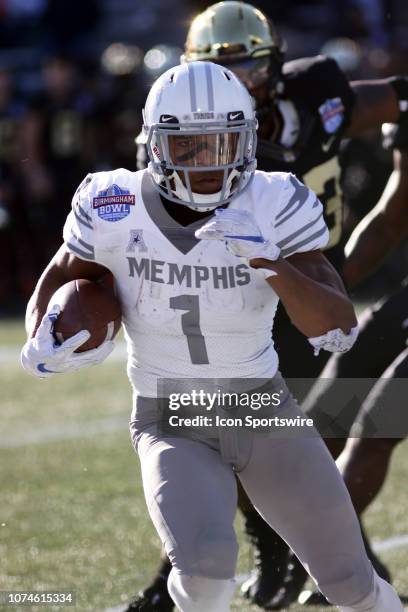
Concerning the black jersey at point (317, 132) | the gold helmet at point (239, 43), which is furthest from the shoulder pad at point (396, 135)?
the gold helmet at point (239, 43)

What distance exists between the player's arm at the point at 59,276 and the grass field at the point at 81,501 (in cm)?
113

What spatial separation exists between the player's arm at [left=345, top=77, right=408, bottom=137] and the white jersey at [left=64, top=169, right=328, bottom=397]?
47.5 inches

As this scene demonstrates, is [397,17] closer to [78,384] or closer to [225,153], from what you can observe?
[78,384]

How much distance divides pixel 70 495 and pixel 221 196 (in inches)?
102

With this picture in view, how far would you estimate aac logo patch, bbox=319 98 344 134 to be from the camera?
4336mm

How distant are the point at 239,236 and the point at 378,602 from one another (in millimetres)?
1001

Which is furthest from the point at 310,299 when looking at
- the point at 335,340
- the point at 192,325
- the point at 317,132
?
the point at 317,132

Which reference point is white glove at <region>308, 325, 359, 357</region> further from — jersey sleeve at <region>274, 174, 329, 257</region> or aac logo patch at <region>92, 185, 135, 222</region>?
aac logo patch at <region>92, 185, 135, 222</region>

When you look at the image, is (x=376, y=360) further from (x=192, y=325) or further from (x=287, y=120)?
(x=192, y=325)

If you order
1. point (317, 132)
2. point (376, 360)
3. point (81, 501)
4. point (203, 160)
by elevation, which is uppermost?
point (203, 160)

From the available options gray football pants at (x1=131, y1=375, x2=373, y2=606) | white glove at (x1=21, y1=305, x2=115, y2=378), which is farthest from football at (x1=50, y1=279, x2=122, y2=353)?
gray football pants at (x1=131, y1=375, x2=373, y2=606)

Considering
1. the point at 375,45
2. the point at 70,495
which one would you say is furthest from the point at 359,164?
the point at 70,495

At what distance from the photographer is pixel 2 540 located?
189 inches

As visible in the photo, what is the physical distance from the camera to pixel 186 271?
3271mm
